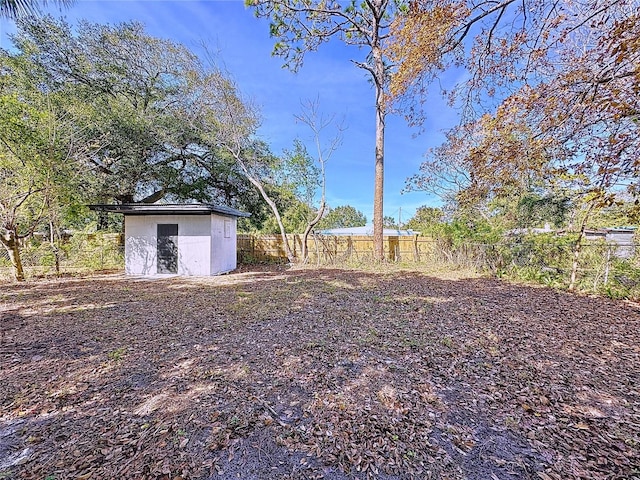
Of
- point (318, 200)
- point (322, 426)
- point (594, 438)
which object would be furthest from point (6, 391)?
point (318, 200)

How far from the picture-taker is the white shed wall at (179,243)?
8.38 m

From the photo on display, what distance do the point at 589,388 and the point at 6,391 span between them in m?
4.60

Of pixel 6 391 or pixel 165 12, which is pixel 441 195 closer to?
pixel 165 12

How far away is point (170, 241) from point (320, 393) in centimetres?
768

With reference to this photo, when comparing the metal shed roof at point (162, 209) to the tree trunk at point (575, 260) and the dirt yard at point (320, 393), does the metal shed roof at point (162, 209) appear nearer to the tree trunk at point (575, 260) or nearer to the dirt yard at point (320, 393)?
the dirt yard at point (320, 393)

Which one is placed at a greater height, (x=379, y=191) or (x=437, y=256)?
(x=379, y=191)

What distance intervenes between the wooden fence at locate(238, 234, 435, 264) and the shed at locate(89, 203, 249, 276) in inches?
135

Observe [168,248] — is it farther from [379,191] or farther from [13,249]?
[379,191]

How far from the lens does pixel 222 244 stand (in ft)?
30.6

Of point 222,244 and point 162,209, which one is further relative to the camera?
point 222,244

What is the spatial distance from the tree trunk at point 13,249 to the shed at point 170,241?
1.80 m

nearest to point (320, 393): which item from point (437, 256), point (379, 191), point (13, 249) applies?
point (13, 249)

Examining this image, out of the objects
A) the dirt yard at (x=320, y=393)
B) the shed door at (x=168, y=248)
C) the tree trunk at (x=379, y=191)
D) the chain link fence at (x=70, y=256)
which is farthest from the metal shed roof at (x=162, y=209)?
the tree trunk at (x=379, y=191)

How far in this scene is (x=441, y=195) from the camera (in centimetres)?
1282
